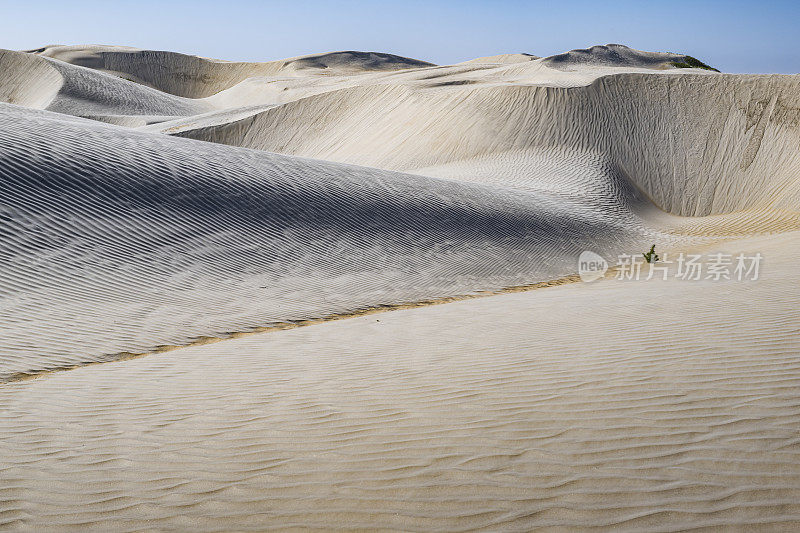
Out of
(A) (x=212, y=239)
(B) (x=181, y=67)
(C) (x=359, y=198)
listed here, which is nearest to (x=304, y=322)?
(A) (x=212, y=239)

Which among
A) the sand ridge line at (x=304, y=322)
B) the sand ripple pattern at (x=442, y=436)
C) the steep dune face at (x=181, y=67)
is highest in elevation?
the steep dune face at (x=181, y=67)

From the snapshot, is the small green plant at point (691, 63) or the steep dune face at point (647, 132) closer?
the steep dune face at point (647, 132)

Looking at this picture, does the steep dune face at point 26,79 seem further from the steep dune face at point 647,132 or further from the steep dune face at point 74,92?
the steep dune face at point 647,132

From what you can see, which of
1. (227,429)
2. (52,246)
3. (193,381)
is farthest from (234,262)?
(227,429)

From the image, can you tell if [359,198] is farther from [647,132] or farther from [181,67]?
[181,67]

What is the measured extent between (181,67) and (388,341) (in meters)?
75.8

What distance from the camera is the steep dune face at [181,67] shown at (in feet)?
244

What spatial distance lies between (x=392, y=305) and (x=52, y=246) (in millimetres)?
5882

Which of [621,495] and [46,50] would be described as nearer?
[621,495]

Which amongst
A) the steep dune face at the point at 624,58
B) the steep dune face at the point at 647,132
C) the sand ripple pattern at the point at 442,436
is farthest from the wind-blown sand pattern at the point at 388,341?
the steep dune face at the point at 624,58

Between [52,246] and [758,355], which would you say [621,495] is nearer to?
[758,355]

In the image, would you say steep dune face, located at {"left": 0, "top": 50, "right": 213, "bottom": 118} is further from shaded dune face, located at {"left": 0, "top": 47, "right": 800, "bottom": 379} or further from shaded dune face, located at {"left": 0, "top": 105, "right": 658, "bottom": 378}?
shaded dune face, located at {"left": 0, "top": 105, "right": 658, "bottom": 378}

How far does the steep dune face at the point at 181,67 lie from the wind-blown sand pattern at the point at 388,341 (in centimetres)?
5459

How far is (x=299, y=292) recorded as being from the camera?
38.7 feet
